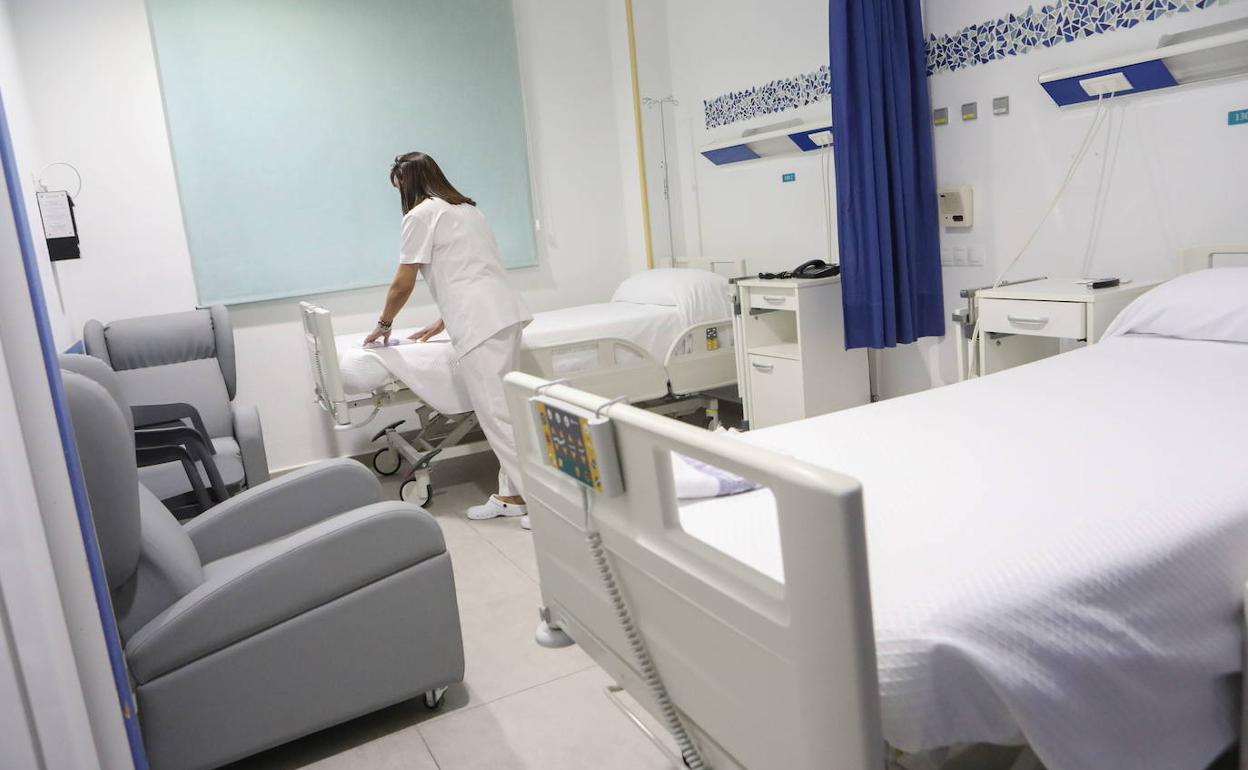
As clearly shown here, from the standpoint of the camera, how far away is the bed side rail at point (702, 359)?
175 inches

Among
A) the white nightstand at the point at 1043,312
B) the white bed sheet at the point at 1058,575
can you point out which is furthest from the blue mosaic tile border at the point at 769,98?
the white bed sheet at the point at 1058,575

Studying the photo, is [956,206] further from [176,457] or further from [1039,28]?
[176,457]

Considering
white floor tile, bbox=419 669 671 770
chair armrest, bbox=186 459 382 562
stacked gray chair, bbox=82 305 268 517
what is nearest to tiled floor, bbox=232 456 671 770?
white floor tile, bbox=419 669 671 770

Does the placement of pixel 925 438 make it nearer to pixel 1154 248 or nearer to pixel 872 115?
pixel 1154 248

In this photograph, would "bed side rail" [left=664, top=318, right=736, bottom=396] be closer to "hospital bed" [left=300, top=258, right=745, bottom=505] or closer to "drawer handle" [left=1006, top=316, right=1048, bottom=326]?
"hospital bed" [left=300, top=258, right=745, bottom=505]

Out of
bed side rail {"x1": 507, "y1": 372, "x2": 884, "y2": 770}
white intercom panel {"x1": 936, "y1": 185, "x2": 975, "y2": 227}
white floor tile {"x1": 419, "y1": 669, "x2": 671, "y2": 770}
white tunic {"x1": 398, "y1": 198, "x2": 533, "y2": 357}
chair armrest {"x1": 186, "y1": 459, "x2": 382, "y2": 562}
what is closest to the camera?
bed side rail {"x1": 507, "y1": 372, "x2": 884, "y2": 770}

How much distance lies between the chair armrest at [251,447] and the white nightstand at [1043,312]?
2823mm

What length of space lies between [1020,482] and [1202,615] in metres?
0.35

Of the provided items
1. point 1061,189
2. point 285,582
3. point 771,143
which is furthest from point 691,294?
point 285,582

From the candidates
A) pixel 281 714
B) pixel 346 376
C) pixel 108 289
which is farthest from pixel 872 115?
pixel 108 289

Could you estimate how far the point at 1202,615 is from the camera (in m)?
1.36

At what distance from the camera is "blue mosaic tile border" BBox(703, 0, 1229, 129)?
10.0 feet

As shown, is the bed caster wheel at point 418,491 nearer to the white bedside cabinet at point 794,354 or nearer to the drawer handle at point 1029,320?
the white bedside cabinet at point 794,354

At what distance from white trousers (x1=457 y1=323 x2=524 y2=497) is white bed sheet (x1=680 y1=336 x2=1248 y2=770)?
1935 millimetres
